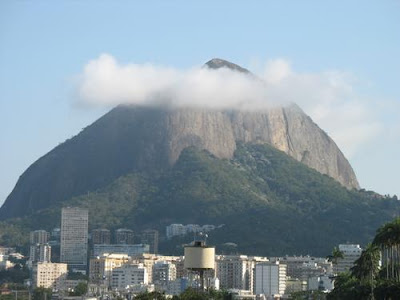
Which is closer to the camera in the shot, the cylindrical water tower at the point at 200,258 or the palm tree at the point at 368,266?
the cylindrical water tower at the point at 200,258

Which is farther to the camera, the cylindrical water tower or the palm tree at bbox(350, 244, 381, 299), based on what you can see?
the palm tree at bbox(350, 244, 381, 299)

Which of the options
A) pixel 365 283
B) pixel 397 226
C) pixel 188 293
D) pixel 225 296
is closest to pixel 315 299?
pixel 225 296

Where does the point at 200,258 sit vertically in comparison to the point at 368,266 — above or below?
below

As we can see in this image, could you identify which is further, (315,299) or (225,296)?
(315,299)

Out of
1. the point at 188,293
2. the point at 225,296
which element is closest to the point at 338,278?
the point at 225,296

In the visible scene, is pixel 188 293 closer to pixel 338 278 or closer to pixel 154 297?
pixel 154 297

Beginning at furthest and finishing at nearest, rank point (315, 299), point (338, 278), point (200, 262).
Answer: point (315, 299), point (338, 278), point (200, 262)

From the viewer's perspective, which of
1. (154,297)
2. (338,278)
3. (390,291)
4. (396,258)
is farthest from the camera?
(338,278)

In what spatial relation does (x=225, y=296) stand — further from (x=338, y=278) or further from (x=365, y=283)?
(x=365, y=283)

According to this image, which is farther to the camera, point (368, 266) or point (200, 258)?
point (368, 266)
